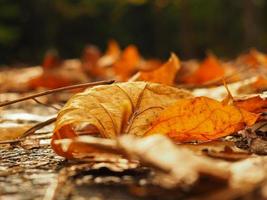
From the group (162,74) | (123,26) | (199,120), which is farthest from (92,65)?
(123,26)

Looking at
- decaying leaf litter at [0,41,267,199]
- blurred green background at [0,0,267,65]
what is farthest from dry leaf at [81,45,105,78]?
blurred green background at [0,0,267,65]

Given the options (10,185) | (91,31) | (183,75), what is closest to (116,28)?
(91,31)

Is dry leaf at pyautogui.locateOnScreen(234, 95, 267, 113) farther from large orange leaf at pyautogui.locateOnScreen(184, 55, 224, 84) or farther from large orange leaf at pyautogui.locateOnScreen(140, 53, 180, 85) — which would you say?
large orange leaf at pyautogui.locateOnScreen(184, 55, 224, 84)

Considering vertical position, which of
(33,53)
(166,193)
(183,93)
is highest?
(33,53)

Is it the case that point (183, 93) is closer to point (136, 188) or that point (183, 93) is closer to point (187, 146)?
point (187, 146)

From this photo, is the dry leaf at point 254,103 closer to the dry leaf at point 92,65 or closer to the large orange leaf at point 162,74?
the large orange leaf at point 162,74

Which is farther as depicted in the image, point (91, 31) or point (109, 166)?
point (91, 31)

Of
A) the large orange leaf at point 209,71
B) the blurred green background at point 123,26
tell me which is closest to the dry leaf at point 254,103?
the large orange leaf at point 209,71
